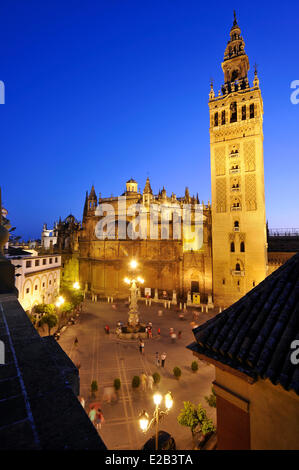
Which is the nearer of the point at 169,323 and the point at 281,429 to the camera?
the point at 281,429

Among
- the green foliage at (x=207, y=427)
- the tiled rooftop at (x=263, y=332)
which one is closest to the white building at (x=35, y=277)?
the green foliage at (x=207, y=427)

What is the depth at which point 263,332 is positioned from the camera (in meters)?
3.85

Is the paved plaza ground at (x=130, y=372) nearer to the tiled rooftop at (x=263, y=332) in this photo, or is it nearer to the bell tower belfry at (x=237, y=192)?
the tiled rooftop at (x=263, y=332)

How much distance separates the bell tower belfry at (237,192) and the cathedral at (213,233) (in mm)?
116

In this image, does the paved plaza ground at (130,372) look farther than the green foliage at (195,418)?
Yes

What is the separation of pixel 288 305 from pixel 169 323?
72.6 feet

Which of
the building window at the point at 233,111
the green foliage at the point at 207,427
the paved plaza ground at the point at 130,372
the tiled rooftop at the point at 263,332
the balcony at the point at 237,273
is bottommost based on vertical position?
the paved plaza ground at the point at 130,372

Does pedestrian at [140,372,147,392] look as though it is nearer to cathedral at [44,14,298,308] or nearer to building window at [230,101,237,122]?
cathedral at [44,14,298,308]

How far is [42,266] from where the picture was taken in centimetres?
2622

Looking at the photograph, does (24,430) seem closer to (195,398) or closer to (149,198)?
(195,398)

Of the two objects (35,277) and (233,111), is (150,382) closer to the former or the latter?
(35,277)

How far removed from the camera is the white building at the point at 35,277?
70.0 ft

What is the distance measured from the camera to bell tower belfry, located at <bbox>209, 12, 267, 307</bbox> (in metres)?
28.3
